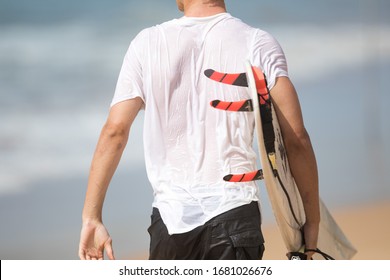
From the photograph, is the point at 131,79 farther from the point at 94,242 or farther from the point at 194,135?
the point at 94,242

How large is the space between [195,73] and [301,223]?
520 mm

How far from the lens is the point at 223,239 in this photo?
71.9 inches

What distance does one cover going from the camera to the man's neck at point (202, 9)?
1.95 m

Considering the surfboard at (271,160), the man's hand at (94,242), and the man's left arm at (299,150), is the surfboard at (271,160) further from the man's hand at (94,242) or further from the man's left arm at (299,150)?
the man's hand at (94,242)

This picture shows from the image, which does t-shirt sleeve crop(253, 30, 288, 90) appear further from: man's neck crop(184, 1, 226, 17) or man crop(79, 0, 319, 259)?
man's neck crop(184, 1, 226, 17)

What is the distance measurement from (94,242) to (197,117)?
0.41 meters

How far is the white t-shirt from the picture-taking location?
1.85 metres

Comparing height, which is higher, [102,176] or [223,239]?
[102,176]

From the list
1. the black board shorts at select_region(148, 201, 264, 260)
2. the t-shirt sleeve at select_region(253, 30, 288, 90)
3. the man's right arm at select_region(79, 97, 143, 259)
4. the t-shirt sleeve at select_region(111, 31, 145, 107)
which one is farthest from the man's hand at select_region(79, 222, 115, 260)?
the t-shirt sleeve at select_region(253, 30, 288, 90)

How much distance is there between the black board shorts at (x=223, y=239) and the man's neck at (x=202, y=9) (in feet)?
1.61

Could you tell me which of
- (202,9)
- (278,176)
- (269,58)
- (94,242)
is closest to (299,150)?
(278,176)

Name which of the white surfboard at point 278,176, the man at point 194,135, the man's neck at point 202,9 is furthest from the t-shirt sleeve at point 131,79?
the white surfboard at point 278,176
